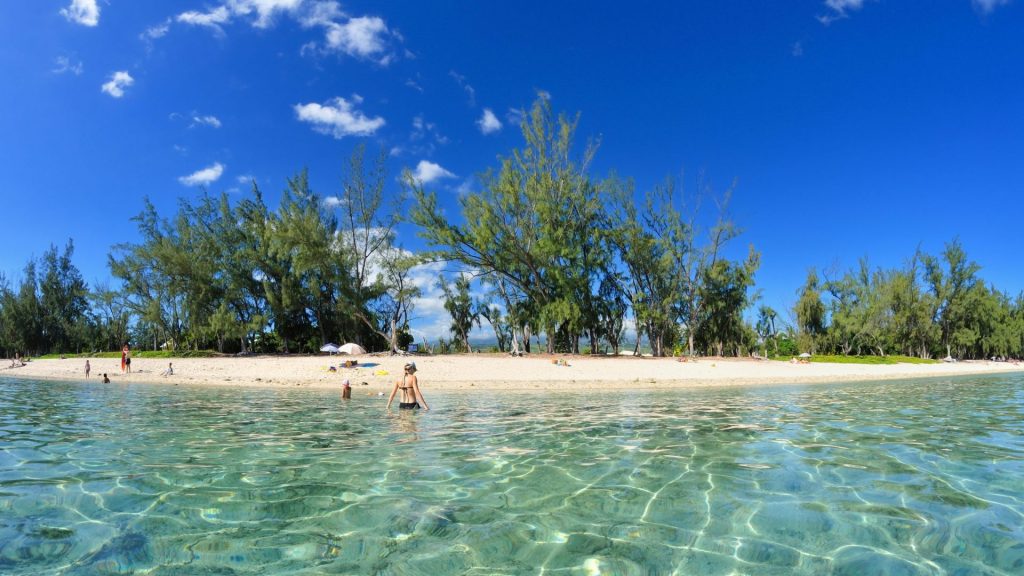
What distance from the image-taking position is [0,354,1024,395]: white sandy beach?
84.0 ft

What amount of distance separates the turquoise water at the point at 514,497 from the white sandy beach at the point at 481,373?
1353 cm

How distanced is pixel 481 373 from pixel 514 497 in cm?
2310

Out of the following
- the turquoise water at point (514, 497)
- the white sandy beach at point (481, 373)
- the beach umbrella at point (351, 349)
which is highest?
the beach umbrella at point (351, 349)

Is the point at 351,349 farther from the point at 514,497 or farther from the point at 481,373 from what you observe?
the point at 514,497

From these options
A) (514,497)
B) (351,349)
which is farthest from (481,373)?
(514,497)

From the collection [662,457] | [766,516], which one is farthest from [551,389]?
[766,516]

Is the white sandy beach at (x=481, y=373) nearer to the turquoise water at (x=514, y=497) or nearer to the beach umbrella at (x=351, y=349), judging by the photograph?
the beach umbrella at (x=351, y=349)

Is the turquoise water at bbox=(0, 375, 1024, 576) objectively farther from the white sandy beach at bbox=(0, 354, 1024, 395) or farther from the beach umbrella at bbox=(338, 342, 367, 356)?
the beach umbrella at bbox=(338, 342, 367, 356)

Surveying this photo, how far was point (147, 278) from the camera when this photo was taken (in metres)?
45.8

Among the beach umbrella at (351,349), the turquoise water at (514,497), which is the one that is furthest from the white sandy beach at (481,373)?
the turquoise water at (514,497)

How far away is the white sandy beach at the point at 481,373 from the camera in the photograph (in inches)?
1008

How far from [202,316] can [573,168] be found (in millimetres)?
33910

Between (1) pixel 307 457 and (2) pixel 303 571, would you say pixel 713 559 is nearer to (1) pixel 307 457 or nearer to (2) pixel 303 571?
(2) pixel 303 571

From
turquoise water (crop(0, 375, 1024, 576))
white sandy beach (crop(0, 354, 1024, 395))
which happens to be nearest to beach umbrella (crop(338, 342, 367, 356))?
white sandy beach (crop(0, 354, 1024, 395))
